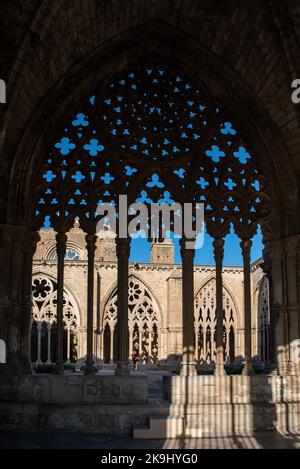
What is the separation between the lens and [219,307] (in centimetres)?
970

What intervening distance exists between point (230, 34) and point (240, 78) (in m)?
0.78

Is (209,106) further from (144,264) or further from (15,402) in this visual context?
(144,264)

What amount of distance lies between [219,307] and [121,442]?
9.09 feet

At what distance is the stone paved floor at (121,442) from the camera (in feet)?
24.8

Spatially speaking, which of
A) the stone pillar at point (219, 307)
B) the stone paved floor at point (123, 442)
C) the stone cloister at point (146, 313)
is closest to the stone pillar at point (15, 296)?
the stone paved floor at point (123, 442)

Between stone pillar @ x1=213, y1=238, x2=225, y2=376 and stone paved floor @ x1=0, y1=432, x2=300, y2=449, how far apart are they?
49.2 inches

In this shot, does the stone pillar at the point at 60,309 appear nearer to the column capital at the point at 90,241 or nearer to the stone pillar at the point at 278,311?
the column capital at the point at 90,241

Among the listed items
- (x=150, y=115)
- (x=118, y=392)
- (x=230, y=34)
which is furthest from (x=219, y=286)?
(x=230, y=34)

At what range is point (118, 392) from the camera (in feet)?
29.4

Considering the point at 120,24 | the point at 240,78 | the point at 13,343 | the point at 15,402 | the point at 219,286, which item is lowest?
the point at 15,402

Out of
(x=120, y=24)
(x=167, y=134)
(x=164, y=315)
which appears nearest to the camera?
(x=120, y=24)

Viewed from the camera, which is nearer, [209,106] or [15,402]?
[15,402]

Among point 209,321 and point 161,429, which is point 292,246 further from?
point 209,321

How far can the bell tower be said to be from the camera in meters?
27.5
